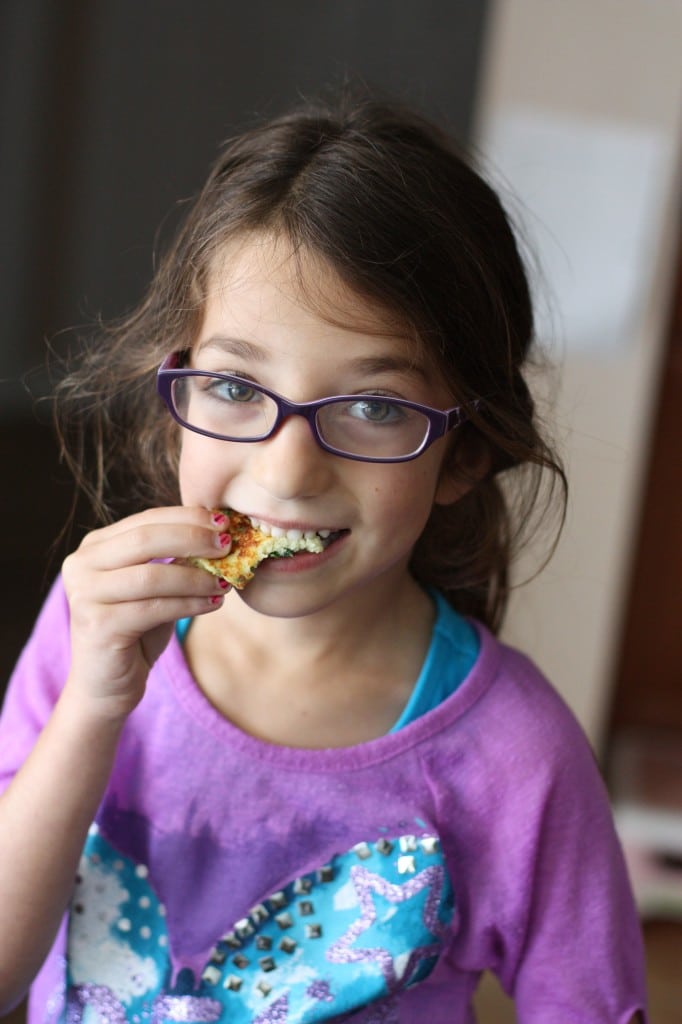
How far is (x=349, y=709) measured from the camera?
1.16 meters

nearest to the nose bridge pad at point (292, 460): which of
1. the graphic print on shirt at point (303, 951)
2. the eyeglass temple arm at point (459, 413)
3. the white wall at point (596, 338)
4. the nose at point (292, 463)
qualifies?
the nose at point (292, 463)

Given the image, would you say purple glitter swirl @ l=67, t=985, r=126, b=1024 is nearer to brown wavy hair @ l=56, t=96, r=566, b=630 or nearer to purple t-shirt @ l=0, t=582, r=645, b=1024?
purple t-shirt @ l=0, t=582, r=645, b=1024

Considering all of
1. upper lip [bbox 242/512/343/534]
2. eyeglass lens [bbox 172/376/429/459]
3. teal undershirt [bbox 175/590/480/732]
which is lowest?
teal undershirt [bbox 175/590/480/732]

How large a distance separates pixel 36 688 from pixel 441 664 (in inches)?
15.5

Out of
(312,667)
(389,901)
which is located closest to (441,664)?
(312,667)

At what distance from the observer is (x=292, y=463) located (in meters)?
0.97

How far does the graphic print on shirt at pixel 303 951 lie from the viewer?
3.59 feet

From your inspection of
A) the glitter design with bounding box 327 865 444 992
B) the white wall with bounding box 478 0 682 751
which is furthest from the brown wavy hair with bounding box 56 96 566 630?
the white wall with bounding box 478 0 682 751

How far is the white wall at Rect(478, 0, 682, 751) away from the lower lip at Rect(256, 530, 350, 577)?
70.9 inches

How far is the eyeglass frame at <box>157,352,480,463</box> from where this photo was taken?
97 cm

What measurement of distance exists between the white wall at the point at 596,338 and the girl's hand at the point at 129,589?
1827 mm

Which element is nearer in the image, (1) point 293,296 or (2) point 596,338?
(1) point 293,296

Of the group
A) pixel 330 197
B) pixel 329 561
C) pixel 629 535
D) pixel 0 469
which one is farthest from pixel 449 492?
pixel 629 535

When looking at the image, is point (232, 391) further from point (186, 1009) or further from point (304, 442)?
point (186, 1009)
